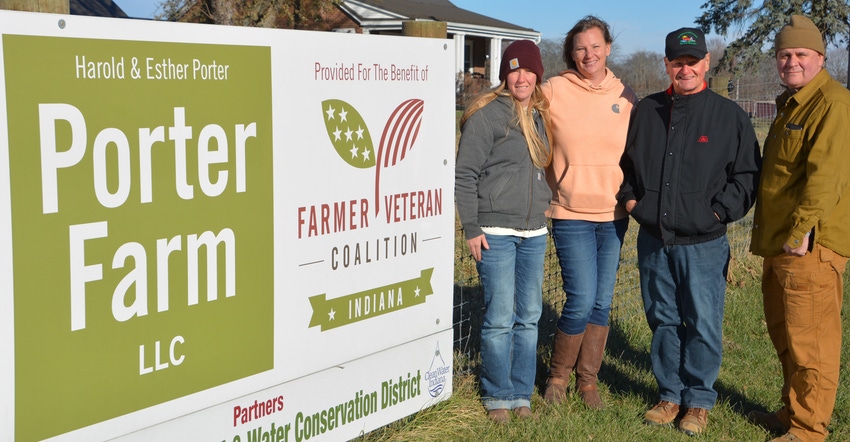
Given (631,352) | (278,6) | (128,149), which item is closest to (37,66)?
(128,149)

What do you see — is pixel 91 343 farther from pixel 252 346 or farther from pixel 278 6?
pixel 278 6

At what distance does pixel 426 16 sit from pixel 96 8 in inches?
438

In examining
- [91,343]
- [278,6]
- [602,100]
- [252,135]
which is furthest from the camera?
[278,6]

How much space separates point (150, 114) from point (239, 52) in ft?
1.43

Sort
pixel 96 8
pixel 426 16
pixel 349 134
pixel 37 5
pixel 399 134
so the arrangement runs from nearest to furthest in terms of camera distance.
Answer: pixel 37 5 → pixel 349 134 → pixel 399 134 → pixel 96 8 → pixel 426 16

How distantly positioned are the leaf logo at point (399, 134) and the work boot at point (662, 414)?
77.5 inches

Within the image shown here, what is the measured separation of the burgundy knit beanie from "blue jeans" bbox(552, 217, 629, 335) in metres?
0.82

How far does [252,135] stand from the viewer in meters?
3.23

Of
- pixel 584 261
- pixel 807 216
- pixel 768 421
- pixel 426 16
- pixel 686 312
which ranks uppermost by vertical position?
pixel 426 16

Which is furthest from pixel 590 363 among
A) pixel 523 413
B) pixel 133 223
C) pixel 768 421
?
pixel 133 223

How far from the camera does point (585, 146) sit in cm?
457

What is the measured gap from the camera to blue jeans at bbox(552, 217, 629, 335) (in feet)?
15.2

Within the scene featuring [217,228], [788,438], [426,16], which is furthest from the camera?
[426,16]

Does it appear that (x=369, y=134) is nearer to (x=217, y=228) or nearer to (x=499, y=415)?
(x=217, y=228)
